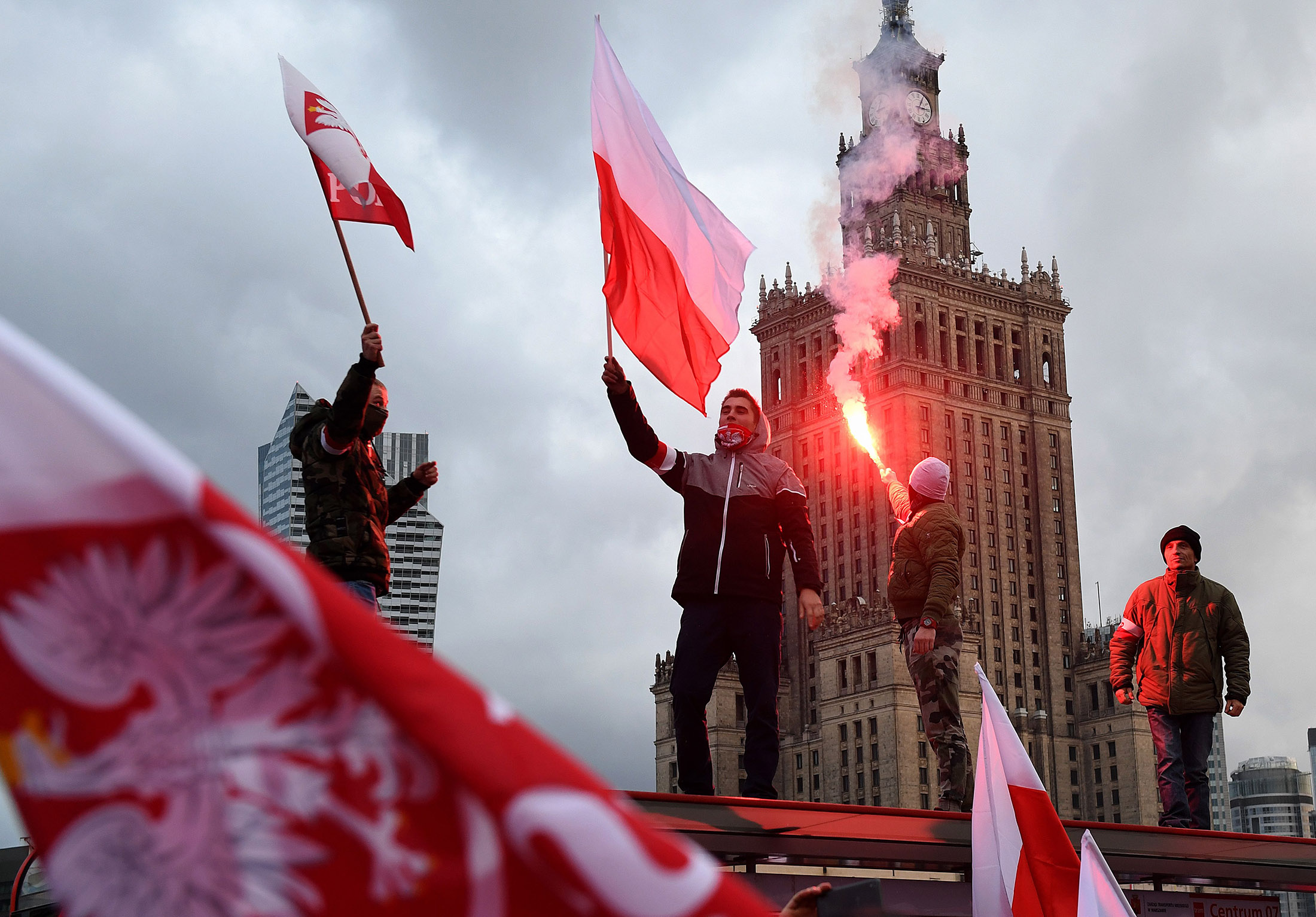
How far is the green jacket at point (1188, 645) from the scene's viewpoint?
375 inches

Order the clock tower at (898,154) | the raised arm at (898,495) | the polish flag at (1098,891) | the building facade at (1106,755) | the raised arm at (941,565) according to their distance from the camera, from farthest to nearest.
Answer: the clock tower at (898,154), the building facade at (1106,755), the raised arm at (898,495), the raised arm at (941,565), the polish flag at (1098,891)

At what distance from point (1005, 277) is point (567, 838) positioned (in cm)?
8463

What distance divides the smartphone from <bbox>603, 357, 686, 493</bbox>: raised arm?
5.04 metres

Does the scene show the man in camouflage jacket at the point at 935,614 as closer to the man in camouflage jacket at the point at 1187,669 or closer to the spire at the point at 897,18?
the man in camouflage jacket at the point at 1187,669

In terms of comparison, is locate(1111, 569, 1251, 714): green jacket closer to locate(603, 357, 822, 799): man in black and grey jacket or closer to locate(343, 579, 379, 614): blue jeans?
locate(603, 357, 822, 799): man in black and grey jacket

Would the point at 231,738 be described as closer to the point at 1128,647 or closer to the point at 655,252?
the point at 655,252

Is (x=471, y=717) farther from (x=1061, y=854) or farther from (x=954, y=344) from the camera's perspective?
(x=954, y=344)

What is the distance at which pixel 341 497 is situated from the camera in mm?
6773

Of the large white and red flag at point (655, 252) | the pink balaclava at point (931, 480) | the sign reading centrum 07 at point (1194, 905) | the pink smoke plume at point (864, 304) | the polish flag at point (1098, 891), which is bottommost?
the sign reading centrum 07 at point (1194, 905)

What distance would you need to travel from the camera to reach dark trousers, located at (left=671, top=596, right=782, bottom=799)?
739 cm

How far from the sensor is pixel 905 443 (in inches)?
3041

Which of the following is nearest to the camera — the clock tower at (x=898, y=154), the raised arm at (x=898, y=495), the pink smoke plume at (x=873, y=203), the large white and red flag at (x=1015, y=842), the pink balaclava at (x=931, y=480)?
the large white and red flag at (x=1015, y=842)

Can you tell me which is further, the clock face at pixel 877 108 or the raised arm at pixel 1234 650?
the clock face at pixel 877 108

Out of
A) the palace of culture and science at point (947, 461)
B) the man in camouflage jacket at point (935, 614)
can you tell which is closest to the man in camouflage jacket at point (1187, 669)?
the man in camouflage jacket at point (935, 614)
